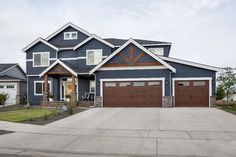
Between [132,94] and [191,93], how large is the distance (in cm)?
515

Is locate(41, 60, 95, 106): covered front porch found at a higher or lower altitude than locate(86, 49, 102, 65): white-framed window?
lower

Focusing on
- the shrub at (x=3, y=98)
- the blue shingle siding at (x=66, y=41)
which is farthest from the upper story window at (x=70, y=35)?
the shrub at (x=3, y=98)

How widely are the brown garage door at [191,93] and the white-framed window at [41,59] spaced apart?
46.3 feet

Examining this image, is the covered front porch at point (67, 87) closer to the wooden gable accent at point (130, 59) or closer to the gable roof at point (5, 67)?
the wooden gable accent at point (130, 59)

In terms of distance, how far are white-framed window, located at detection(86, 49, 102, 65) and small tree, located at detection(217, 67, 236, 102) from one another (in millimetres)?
18725

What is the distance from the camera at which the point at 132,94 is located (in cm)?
1970

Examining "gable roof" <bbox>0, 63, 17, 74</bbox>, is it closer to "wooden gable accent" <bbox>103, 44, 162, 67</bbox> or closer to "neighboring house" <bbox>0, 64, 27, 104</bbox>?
"neighboring house" <bbox>0, 64, 27, 104</bbox>

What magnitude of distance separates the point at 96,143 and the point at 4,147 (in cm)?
307

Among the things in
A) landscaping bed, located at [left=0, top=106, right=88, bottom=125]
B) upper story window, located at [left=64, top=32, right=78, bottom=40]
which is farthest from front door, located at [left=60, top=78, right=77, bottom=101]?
landscaping bed, located at [left=0, top=106, right=88, bottom=125]

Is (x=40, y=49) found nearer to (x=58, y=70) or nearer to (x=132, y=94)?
(x=58, y=70)

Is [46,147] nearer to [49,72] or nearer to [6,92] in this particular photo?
[49,72]

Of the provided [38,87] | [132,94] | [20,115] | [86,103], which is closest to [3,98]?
[38,87]

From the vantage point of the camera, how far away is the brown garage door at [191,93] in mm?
19141

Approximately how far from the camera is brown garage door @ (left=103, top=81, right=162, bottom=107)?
1942cm
